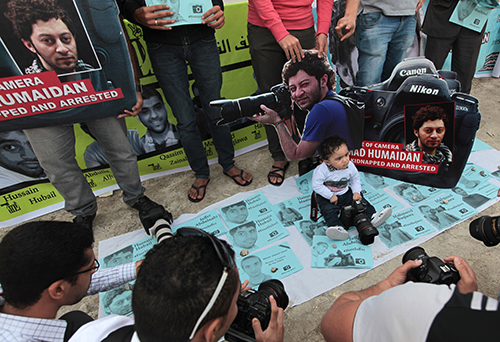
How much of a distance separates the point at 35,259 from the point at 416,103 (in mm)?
2431

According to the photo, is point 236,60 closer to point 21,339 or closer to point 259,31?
point 259,31

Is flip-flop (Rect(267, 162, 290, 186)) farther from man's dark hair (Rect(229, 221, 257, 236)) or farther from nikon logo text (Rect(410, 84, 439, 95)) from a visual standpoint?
nikon logo text (Rect(410, 84, 439, 95))

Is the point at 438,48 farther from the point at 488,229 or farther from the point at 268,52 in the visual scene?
the point at 488,229

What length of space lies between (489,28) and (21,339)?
490 cm

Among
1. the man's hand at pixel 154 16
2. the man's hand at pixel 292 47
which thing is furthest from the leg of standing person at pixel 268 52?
the man's hand at pixel 154 16

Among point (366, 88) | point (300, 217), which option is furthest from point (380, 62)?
point (300, 217)

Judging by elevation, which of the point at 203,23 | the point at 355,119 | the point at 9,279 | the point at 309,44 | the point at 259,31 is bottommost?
the point at 355,119

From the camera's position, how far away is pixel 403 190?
2346 mm

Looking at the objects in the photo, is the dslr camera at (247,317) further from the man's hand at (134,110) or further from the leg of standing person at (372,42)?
the leg of standing person at (372,42)

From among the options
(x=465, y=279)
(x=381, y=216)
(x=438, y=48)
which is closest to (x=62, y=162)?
(x=381, y=216)

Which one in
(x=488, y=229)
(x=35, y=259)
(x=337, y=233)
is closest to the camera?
(x=35, y=259)

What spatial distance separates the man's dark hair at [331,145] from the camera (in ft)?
6.65

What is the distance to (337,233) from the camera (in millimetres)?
1924

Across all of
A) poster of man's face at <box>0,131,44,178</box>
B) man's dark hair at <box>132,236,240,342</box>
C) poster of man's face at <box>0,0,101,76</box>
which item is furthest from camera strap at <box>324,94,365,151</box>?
poster of man's face at <box>0,131,44,178</box>
